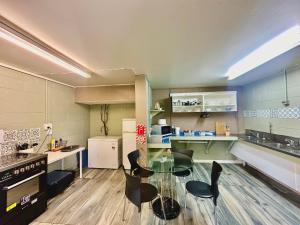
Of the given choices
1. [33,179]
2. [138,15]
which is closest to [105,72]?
[138,15]

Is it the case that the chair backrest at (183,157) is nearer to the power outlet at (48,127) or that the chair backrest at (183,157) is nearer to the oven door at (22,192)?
the oven door at (22,192)

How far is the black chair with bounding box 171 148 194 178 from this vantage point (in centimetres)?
233

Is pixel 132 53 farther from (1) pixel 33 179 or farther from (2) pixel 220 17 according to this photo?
(1) pixel 33 179

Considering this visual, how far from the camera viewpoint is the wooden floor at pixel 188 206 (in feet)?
6.48

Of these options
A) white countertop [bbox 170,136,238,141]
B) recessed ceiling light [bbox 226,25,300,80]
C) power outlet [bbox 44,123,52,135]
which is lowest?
white countertop [bbox 170,136,238,141]

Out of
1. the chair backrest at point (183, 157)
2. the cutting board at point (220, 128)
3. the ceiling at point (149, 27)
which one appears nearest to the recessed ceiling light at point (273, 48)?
the ceiling at point (149, 27)

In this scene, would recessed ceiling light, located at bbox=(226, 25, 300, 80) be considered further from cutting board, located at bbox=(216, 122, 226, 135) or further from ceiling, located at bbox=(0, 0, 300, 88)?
cutting board, located at bbox=(216, 122, 226, 135)

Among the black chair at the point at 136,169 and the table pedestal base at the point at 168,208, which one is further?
the black chair at the point at 136,169

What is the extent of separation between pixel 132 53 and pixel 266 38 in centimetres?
162

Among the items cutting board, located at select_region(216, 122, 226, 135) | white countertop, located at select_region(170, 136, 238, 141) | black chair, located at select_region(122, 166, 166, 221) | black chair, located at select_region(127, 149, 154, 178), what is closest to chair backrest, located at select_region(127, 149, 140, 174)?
black chair, located at select_region(127, 149, 154, 178)

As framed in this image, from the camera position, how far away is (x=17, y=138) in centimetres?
243

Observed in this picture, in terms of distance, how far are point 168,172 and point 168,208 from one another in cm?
65

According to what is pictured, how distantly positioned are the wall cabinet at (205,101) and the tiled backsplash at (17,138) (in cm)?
334

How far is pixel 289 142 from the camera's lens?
2.79 meters
